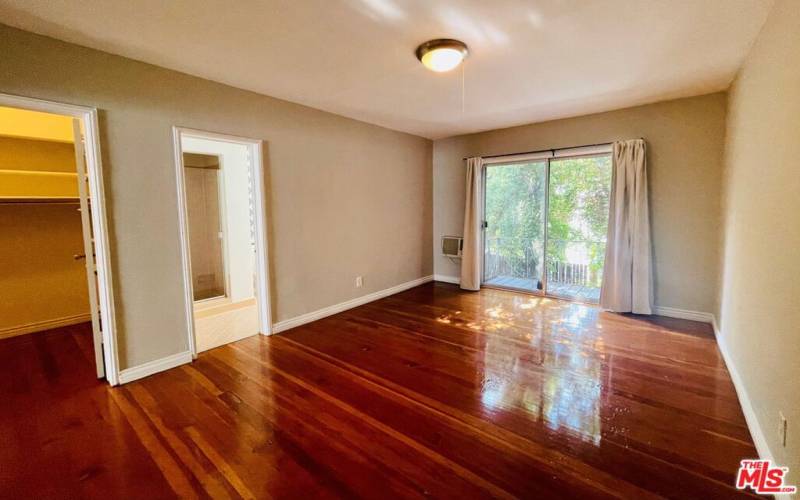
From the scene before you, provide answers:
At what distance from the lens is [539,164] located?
5000 mm

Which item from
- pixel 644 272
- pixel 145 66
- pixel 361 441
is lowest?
pixel 361 441

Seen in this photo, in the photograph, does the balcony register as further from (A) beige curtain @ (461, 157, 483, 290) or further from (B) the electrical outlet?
(B) the electrical outlet

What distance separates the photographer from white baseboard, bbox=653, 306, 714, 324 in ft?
12.8

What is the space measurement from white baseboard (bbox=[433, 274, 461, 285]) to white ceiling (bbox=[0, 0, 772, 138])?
3209 mm

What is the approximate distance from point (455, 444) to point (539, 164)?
13.8 feet

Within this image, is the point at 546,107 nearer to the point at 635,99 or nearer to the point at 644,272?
the point at 635,99

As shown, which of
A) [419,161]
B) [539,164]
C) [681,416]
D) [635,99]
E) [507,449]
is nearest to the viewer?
[507,449]

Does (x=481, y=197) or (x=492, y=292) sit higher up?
(x=481, y=197)

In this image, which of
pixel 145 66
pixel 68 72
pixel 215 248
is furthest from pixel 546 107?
pixel 215 248

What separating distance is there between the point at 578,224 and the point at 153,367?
17.0 feet

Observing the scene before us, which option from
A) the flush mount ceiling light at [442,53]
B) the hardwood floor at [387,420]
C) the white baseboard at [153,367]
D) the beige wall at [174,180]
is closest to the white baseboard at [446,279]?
the beige wall at [174,180]

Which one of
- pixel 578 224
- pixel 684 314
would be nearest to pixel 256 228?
pixel 578 224

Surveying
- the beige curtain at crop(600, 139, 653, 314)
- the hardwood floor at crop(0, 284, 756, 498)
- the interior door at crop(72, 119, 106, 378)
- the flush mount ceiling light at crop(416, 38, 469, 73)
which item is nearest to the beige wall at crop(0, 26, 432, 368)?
the interior door at crop(72, 119, 106, 378)

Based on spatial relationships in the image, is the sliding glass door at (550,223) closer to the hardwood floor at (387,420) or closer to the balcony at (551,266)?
the balcony at (551,266)
